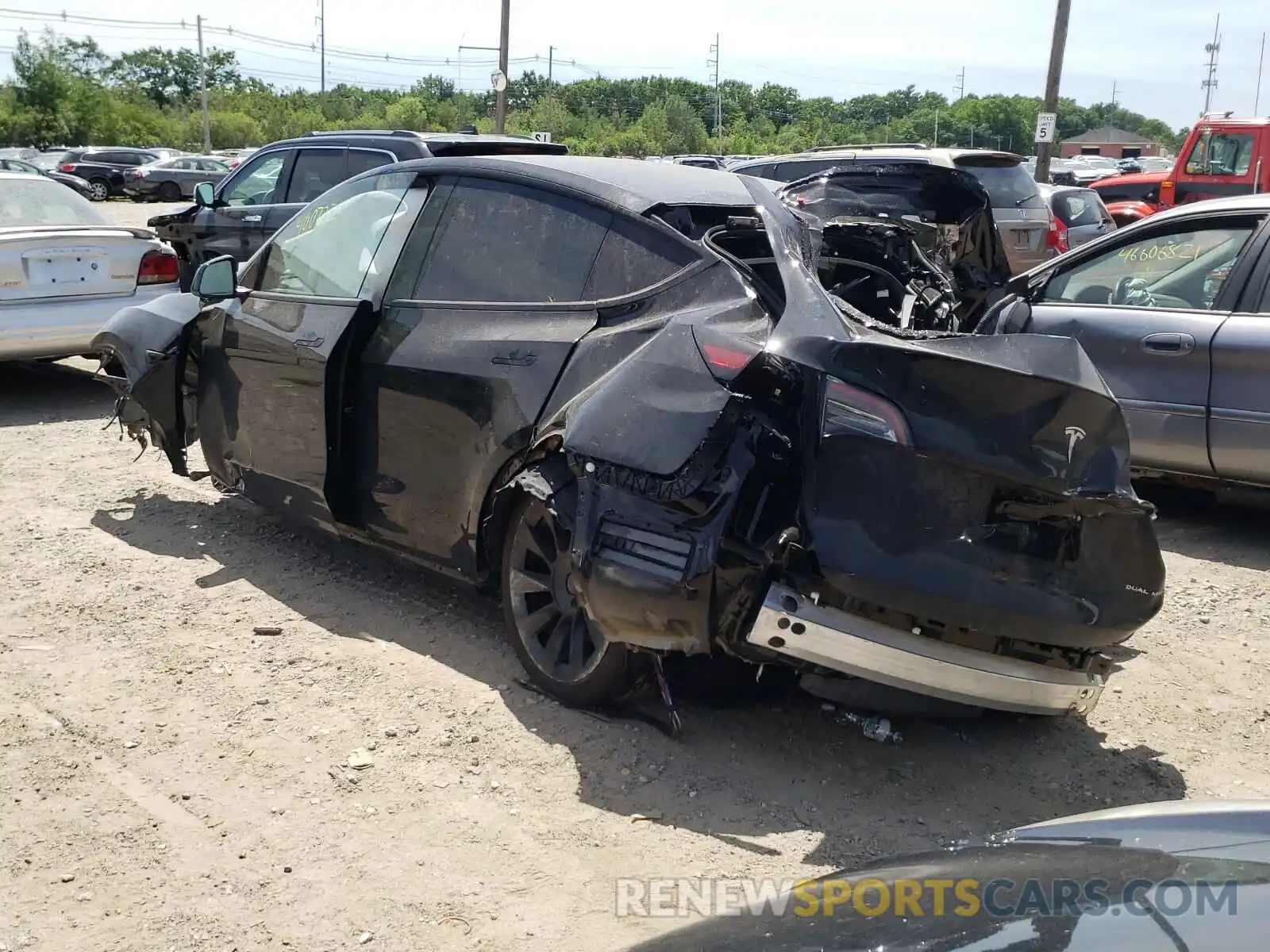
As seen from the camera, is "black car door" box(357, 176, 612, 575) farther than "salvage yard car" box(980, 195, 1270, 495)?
No

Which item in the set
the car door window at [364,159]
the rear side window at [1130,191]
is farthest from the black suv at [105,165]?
the car door window at [364,159]

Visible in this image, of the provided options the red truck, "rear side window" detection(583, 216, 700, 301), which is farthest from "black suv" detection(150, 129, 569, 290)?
the red truck

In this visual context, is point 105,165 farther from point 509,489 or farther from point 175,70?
point 175,70

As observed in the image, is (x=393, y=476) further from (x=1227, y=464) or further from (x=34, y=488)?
(x=1227, y=464)

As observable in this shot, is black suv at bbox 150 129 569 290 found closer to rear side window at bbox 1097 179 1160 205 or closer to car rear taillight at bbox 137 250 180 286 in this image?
car rear taillight at bbox 137 250 180 286

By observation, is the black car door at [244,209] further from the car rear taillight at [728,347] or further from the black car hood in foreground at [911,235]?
the car rear taillight at [728,347]

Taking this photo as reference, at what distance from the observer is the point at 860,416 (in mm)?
3275

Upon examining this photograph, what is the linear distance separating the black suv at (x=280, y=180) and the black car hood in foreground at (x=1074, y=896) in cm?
804

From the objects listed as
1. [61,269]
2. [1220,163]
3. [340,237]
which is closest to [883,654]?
[340,237]

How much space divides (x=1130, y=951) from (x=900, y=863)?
2.14ft

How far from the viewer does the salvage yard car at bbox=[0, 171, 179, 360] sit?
27.1 ft

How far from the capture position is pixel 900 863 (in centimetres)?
222

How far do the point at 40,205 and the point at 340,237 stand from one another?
16.2 feet

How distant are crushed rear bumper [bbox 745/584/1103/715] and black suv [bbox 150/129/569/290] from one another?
22.7 feet
